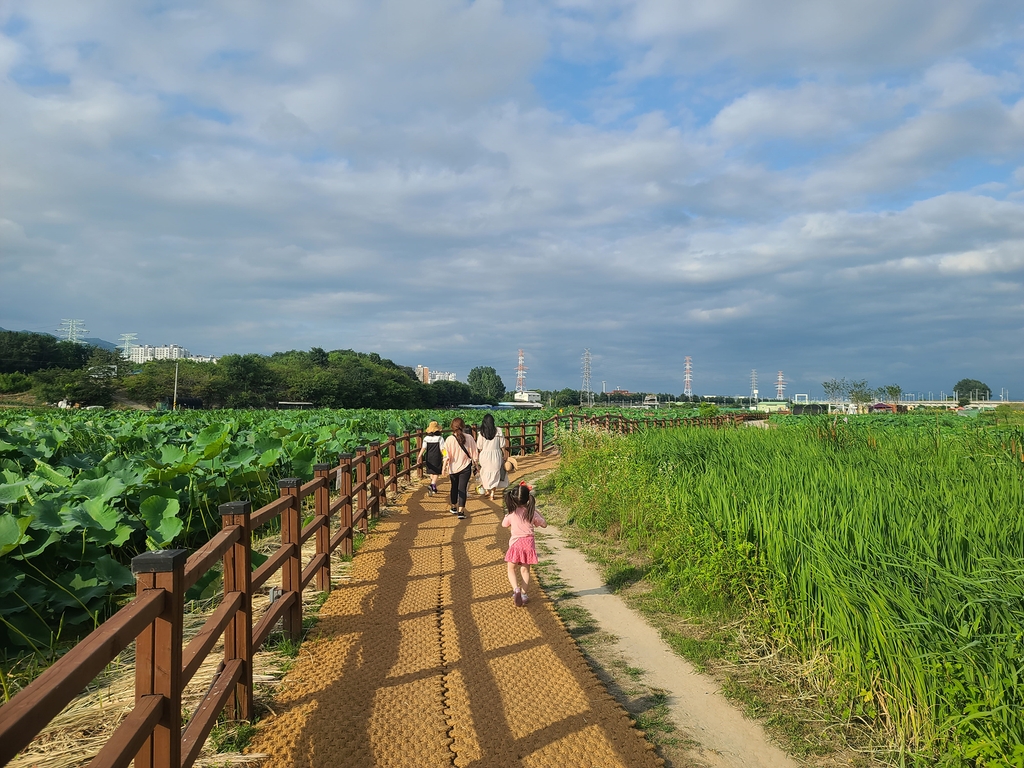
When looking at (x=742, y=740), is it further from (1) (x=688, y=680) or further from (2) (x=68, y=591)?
(2) (x=68, y=591)

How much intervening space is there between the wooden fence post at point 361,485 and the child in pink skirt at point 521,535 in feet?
9.93

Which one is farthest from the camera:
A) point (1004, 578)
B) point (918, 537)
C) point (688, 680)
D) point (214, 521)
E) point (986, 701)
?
point (214, 521)

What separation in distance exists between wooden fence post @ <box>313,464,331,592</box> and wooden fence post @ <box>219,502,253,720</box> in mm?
2266

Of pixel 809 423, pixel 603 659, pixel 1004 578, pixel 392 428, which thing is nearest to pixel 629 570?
pixel 603 659

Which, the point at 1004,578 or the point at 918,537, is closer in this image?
the point at 1004,578

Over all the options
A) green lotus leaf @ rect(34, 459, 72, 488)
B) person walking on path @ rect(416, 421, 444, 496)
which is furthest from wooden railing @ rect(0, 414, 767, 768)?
person walking on path @ rect(416, 421, 444, 496)

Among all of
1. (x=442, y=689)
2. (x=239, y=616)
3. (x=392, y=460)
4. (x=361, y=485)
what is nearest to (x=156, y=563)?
(x=239, y=616)

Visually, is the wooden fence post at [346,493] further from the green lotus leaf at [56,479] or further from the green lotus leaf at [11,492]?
the green lotus leaf at [11,492]

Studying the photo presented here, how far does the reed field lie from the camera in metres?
3.36

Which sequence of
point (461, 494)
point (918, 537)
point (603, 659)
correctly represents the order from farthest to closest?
point (461, 494) < point (603, 659) < point (918, 537)

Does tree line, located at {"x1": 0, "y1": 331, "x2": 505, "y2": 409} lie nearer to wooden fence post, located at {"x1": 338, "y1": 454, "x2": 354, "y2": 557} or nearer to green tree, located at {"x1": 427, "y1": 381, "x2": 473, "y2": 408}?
green tree, located at {"x1": 427, "y1": 381, "x2": 473, "y2": 408}

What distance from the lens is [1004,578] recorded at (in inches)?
149

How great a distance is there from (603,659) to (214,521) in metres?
5.45

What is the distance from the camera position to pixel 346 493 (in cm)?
784
